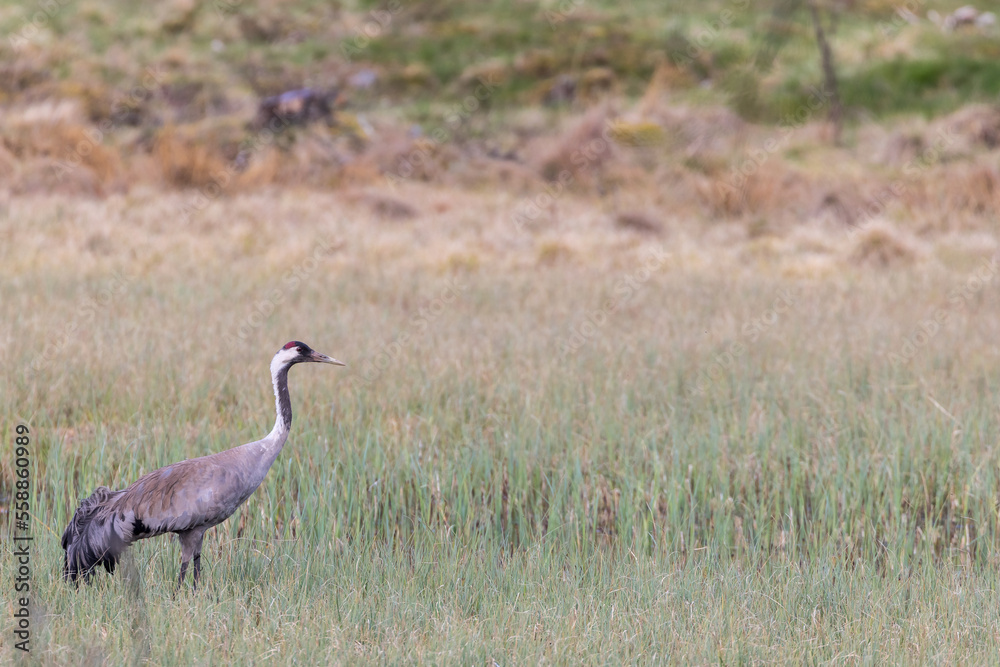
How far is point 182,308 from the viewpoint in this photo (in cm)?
910

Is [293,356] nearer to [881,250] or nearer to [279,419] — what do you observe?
[279,419]

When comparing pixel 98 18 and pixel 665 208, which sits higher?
pixel 98 18

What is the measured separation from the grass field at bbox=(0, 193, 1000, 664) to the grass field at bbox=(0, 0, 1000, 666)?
30 mm

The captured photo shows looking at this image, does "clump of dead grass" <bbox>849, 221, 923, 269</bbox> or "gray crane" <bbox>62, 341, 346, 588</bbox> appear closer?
"gray crane" <bbox>62, 341, 346, 588</bbox>

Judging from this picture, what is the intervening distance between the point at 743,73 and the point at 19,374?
502 cm

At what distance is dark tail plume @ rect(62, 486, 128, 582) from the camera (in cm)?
376

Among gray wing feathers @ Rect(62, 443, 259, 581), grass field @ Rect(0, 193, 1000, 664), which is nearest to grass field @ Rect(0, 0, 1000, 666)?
grass field @ Rect(0, 193, 1000, 664)

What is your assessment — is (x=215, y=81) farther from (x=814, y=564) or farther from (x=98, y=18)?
(x=814, y=564)

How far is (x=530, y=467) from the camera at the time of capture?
561 centimetres

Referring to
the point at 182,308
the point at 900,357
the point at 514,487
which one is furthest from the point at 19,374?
the point at 900,357

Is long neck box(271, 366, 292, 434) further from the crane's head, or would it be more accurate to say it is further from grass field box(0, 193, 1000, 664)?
grass field box(0, 193, 1000, 664)

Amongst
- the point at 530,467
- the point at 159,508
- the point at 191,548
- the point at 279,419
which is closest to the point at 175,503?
the point at 159,508

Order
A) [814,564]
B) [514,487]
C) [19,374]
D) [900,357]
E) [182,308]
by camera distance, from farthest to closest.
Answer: [182,308] < [900,357] < [19,374] < [514,487] < [814,564]

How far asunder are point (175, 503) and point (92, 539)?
38 cm
